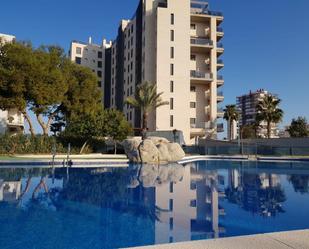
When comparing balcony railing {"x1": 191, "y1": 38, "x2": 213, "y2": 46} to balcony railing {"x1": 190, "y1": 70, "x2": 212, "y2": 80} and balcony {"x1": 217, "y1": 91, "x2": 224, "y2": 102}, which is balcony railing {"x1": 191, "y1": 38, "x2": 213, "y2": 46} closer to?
balcony railing {"x1": 190, "y1": 70, "x2": 212, "y2": 80}

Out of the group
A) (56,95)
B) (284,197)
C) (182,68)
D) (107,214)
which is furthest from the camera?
(182,68)

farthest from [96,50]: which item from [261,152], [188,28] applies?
[261,152]

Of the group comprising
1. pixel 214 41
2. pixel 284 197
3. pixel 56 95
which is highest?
pixel 214 41

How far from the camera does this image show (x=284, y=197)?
1073cm

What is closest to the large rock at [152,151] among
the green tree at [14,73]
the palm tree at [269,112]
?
the green tree at [14,73]

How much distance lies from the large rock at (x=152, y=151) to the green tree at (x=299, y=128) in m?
43.8

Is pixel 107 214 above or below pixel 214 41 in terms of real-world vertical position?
below

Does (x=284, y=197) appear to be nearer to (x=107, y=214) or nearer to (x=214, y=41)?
(x=107, y=214)

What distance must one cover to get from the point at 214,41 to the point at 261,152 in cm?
2015

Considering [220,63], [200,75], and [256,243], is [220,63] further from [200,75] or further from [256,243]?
[256,243]

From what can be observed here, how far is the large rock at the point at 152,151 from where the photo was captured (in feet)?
72.9

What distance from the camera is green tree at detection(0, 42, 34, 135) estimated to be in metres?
25.4

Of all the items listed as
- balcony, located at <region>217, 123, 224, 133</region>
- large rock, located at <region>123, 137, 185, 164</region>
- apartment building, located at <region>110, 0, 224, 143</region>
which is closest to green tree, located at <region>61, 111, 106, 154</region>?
large rock, located at <region>123, 137, 185, 164</region>

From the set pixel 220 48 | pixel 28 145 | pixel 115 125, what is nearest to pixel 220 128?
pixel 220 48
